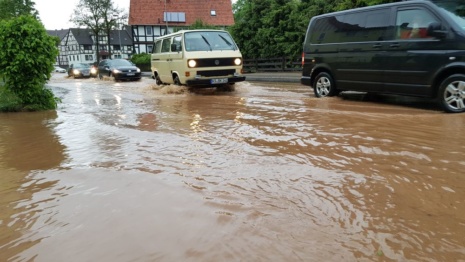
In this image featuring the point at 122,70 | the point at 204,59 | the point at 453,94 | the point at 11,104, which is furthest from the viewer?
the point at 122,70

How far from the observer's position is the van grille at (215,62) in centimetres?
1105

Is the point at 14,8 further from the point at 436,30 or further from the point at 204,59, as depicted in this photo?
the point at 436,30

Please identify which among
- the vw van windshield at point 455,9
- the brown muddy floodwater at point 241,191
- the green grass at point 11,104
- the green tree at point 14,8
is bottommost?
the brown muddy floodwater at point 241,191

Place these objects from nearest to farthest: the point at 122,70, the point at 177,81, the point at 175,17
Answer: the point at 177,81 < the point at 122,70 < the point at 175,17

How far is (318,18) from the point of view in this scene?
8.95m

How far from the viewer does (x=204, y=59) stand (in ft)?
36.3

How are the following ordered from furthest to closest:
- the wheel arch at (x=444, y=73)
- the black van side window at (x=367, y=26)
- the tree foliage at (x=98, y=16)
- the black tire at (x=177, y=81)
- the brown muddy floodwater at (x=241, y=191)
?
the tree foliage at (x=98, y=16) → the black tire at (x=177, y=81) → the black van side window at (x=367, y=26) → the wheel arch at (x=444, y=73) → the brown muddy floodwater at (x=241, y=191)

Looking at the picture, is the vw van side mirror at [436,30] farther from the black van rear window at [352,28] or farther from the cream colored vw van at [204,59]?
the cream colored vw van at [204,59]

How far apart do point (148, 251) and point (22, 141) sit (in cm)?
440

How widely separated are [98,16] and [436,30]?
4757cm

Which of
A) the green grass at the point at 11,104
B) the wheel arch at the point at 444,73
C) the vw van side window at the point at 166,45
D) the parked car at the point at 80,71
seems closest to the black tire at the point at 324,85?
the wheel arch at the point at 444,73

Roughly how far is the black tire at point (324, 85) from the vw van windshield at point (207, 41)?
350 cm

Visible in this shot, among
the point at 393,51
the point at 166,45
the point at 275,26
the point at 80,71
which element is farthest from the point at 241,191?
the point at 80,71

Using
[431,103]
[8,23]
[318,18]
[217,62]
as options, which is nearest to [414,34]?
[431,103]
